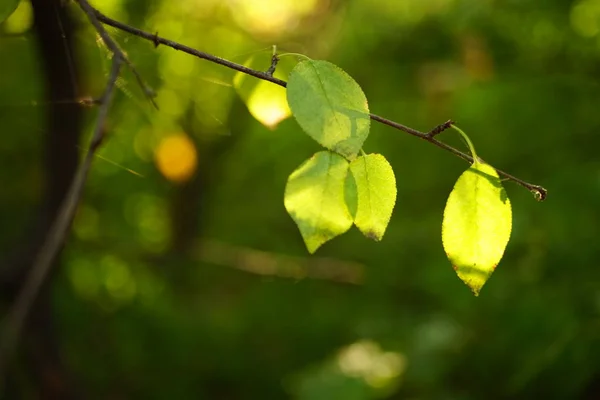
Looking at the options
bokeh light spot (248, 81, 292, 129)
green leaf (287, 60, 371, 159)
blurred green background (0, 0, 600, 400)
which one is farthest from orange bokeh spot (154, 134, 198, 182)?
green leaf (287, 60, 371, 159)

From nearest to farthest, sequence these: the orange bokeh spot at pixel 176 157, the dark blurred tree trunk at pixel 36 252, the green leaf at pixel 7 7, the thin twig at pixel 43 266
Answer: the thin twig at pixel 43 266 < the green leaf at pixel 7 7 < the dark blurred tree trunk at pixel 36 252 < the orange bokeh spot at pixel 176 157

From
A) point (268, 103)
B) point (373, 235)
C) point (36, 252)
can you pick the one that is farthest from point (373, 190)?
point (36, 252)

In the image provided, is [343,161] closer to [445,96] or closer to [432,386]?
[432,386]

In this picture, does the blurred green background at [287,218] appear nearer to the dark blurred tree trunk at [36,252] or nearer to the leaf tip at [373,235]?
the dark blurred tree trunk at [36,252]

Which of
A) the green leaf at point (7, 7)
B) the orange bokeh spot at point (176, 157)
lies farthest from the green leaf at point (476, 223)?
the orange bokeh spot at point (176, 157)

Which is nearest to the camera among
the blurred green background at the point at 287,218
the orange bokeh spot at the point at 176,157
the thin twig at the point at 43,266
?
the thin twig at the point at 43,266

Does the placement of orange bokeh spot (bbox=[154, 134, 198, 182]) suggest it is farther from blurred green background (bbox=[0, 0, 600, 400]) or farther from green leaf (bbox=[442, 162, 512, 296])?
green leaf (bbox=[442, 162, 512, 296])

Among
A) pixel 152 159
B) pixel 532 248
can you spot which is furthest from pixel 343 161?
pixel 152 159
